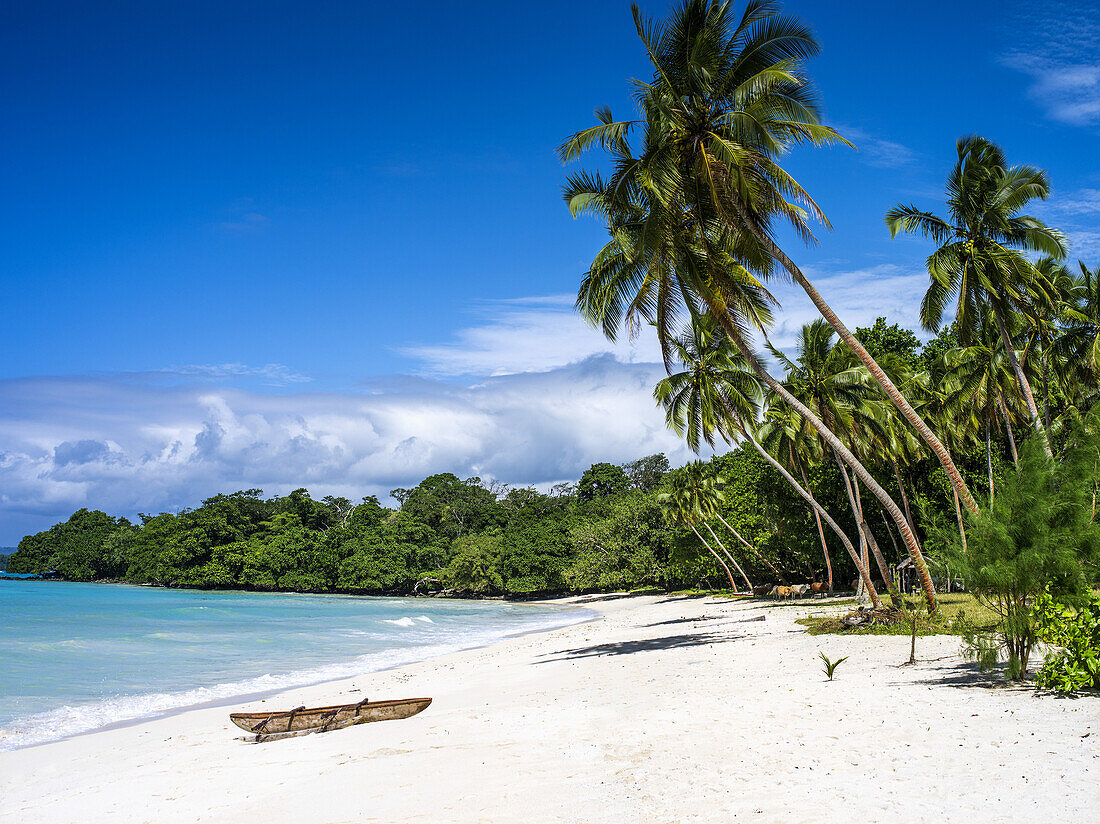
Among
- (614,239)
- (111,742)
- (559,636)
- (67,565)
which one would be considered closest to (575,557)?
(559,636)

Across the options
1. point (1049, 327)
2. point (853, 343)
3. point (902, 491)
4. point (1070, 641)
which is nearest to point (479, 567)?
point (902, 491)

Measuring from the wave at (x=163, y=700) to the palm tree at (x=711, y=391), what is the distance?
1007 cm

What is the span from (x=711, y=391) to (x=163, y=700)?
1630 cm

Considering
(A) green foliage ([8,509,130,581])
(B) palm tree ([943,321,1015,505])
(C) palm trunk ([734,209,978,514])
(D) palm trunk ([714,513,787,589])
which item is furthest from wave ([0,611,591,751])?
(A) green foliage ([8,509,130,581])

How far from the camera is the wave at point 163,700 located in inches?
471

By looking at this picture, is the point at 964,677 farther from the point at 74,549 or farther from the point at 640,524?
the point at 74,549

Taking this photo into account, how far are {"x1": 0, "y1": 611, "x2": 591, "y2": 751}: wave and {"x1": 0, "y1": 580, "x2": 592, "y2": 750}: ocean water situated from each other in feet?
0.10

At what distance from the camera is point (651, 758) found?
6590mm

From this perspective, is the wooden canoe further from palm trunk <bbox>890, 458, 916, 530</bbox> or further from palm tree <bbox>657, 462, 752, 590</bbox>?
palm tree <bbox>657, 462, 752, 590</bbox>

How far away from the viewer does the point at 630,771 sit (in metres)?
6.23

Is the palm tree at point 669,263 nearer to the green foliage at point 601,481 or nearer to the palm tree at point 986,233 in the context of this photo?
the palm tree at point 986,233

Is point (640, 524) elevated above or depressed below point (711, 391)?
below

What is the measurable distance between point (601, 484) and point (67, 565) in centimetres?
6613

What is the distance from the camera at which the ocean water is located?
14.2 metres
